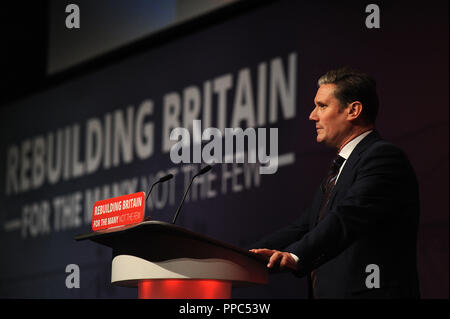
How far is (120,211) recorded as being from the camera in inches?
87.2

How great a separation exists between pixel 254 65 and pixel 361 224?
9.09 ft

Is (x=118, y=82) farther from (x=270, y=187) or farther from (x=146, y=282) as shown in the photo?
(x=146, y=282)

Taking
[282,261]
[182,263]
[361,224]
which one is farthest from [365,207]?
[182,263]

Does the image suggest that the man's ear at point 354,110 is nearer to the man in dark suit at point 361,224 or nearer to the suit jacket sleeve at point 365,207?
the man in dark suit at point 361,224

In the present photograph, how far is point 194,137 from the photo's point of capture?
4.99 metres

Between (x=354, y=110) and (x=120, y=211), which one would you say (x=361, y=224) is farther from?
(x=120, y=211)

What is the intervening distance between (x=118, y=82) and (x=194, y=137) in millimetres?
1269

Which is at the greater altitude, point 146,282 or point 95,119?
point 95,119

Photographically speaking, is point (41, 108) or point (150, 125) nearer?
point (150, 125)

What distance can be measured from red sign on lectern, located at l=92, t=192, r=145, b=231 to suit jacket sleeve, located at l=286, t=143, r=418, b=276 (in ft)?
1.69

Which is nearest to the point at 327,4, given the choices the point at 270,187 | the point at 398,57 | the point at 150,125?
the point at 398,57

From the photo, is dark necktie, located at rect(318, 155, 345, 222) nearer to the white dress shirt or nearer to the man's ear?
the white dress shirt
